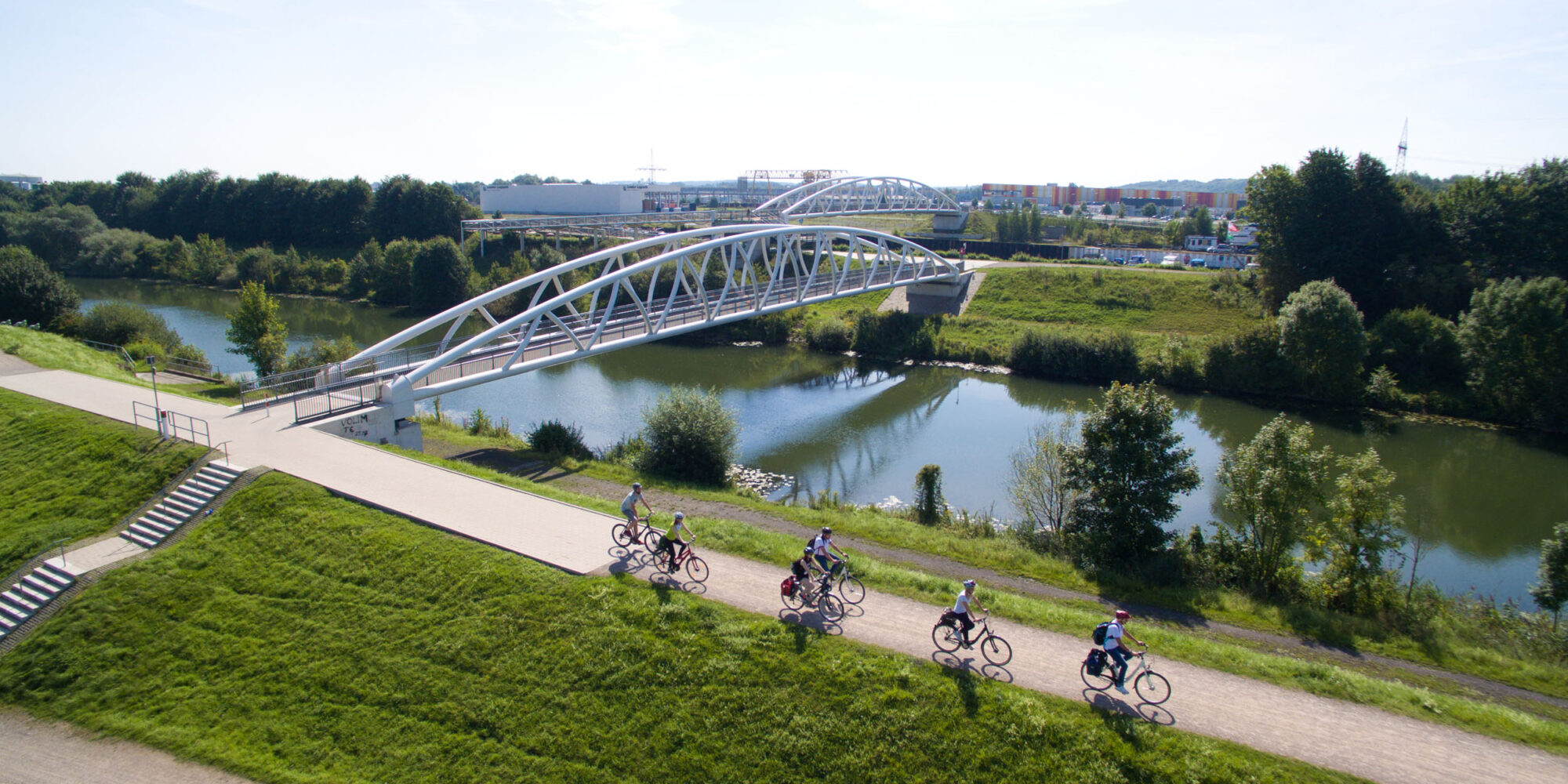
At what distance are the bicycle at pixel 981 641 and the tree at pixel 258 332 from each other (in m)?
24.7

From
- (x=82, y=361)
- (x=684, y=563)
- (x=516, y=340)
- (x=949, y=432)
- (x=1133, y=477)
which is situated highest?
(x=516, y=340)

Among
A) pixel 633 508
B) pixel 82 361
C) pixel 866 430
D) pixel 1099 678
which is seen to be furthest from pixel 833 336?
pixel 1099 678

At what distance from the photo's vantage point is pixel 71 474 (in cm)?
1582

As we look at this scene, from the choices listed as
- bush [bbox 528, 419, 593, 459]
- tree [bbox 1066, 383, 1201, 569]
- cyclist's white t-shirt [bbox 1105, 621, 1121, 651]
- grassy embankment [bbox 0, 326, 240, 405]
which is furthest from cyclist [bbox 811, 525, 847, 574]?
grassy embankment [bbox 0, 326, 240, 405]

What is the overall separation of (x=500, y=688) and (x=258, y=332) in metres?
22.5

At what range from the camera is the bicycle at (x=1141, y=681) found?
29.8 feet

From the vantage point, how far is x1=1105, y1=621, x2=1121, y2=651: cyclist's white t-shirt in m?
8.90

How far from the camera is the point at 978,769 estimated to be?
846 centimetres

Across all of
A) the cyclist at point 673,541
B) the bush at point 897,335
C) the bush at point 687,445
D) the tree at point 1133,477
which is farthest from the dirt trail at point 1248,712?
the bush at point 897,335

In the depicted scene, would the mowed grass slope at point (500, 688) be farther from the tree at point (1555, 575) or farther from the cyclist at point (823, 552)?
the tree at point (1555, 575)

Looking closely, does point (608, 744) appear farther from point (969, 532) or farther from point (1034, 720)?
point (969, 532)

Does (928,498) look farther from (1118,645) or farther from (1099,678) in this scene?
(1118,645)

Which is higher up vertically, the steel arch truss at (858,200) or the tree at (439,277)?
the steel arch truss at (858,200)

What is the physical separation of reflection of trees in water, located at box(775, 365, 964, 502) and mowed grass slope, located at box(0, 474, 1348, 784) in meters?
10.4
